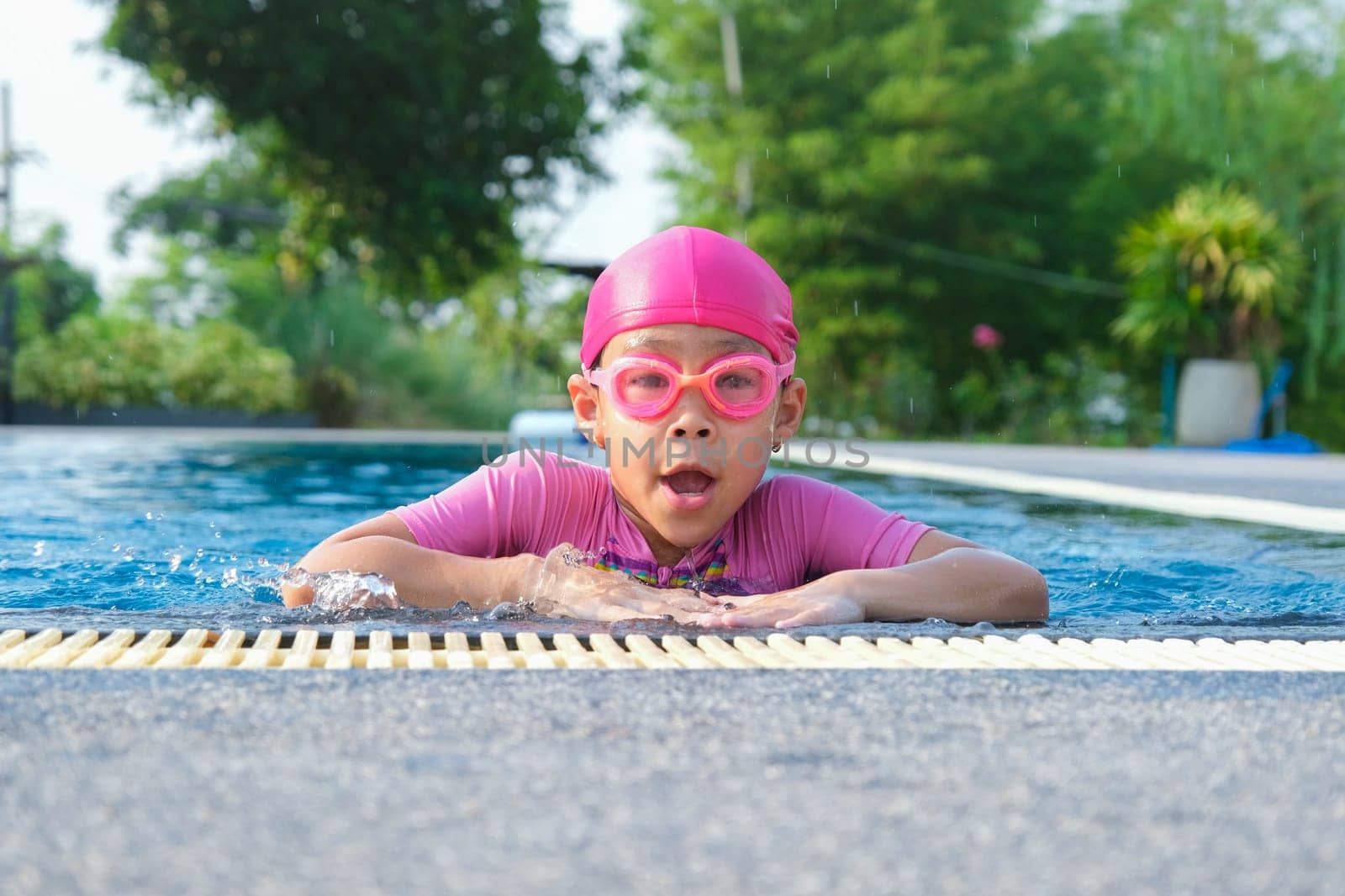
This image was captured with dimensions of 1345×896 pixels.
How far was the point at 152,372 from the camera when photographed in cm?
2027

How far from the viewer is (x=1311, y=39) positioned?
22.7 meters

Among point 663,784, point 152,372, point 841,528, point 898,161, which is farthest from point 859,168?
point 663,784

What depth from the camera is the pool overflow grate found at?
203cm

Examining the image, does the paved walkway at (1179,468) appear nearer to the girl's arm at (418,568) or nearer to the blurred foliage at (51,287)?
the girl's arm at (418,568)

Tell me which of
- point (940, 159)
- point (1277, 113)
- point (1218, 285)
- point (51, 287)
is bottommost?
point (1218, 285)

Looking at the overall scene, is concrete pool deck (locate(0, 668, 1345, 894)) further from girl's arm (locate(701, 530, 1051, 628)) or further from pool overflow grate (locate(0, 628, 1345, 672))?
girl's arm (locate(701, 530, 1051, 628))

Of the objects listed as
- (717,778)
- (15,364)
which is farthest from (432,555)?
(15,364)

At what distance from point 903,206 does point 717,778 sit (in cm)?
2412

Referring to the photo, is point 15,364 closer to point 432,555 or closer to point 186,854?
point 432,555

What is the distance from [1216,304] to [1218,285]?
331 millimetres

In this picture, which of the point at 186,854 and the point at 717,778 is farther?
the point at 717,778

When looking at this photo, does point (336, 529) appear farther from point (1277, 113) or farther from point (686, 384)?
point (1277, 113)

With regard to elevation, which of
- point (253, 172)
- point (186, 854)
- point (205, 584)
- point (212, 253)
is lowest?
point (205, 584)

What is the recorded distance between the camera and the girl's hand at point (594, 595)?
277 cm
